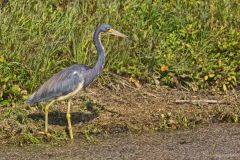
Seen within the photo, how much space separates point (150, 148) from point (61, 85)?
1.08m

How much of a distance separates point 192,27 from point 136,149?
2677 millimetres

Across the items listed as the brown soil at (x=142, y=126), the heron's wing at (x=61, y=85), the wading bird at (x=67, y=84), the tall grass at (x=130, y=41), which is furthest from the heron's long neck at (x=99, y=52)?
the tall grass at (x=130, y=41)

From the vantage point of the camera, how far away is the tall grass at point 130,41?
27.7 ft

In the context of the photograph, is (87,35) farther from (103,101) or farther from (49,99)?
(49,99)

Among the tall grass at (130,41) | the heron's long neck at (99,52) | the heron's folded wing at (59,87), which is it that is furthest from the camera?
the tall grass at (130,41)

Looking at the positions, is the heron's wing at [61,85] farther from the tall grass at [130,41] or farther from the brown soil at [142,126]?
the tall grass at [130,41]

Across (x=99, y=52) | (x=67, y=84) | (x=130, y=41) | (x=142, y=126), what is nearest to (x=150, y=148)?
(x=142, y=126)

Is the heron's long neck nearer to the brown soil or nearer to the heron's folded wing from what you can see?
the heron's folded wing

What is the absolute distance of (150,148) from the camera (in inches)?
287

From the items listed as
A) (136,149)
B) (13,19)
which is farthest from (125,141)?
(13,19)

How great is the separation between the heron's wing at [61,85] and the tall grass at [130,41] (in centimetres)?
49

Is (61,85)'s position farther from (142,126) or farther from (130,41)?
(130,41)

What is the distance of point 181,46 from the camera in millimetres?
9344

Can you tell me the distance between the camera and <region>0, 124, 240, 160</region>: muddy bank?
7043 mm
